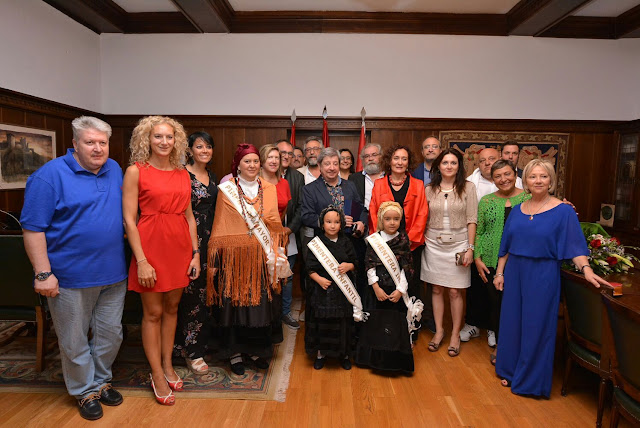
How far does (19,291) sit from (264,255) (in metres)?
1.66

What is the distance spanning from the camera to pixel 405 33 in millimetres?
5141

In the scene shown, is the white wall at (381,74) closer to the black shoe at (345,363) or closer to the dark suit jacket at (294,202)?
the dark suit jacket at (294,202)

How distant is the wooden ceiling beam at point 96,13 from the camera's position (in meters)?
4.36

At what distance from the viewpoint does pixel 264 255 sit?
2.46 meters

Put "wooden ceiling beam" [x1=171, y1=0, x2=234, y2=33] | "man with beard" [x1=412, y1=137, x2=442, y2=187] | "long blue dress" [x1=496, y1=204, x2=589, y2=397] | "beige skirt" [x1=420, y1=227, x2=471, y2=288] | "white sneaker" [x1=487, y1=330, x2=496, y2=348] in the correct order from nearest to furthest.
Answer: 1. "long blue dress" [x1=496, y1=204, x2=589, y2=397]
2. "beige skirt" [x1=420, y1=227, x2=471, y2=288]
3. "white sneaker" [x1=487, y1=330, x2=496, y2=348]
4. "man with beard" [x1=412, y1=137, x2=442, y2=187]
5. "wooden ceiling beam" [x1=171, y1=0, x2=234, y2=33]

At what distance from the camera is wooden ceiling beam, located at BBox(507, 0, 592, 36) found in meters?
4.10

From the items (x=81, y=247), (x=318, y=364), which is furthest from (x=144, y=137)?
(x=318, y=364)

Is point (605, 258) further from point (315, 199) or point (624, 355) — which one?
point (315, 199)

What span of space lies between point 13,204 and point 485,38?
6045 mm

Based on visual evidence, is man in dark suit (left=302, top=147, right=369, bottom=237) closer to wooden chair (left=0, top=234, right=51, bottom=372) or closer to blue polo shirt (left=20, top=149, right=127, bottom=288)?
blue polo shirt (left=20, top=149, right=127, bottom=288)

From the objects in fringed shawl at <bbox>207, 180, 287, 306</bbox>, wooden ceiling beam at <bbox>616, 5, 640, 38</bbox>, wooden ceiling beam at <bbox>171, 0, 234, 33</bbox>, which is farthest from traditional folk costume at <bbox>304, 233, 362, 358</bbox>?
wooden ceiling beam at <bbox>616, 5, 640, 38</bbox>

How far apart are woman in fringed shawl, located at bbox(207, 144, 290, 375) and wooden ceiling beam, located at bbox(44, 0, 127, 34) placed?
359cm

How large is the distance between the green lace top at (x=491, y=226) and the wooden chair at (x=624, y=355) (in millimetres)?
1019

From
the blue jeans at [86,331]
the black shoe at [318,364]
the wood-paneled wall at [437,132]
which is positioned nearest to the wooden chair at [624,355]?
the black shoe at [318,364]
